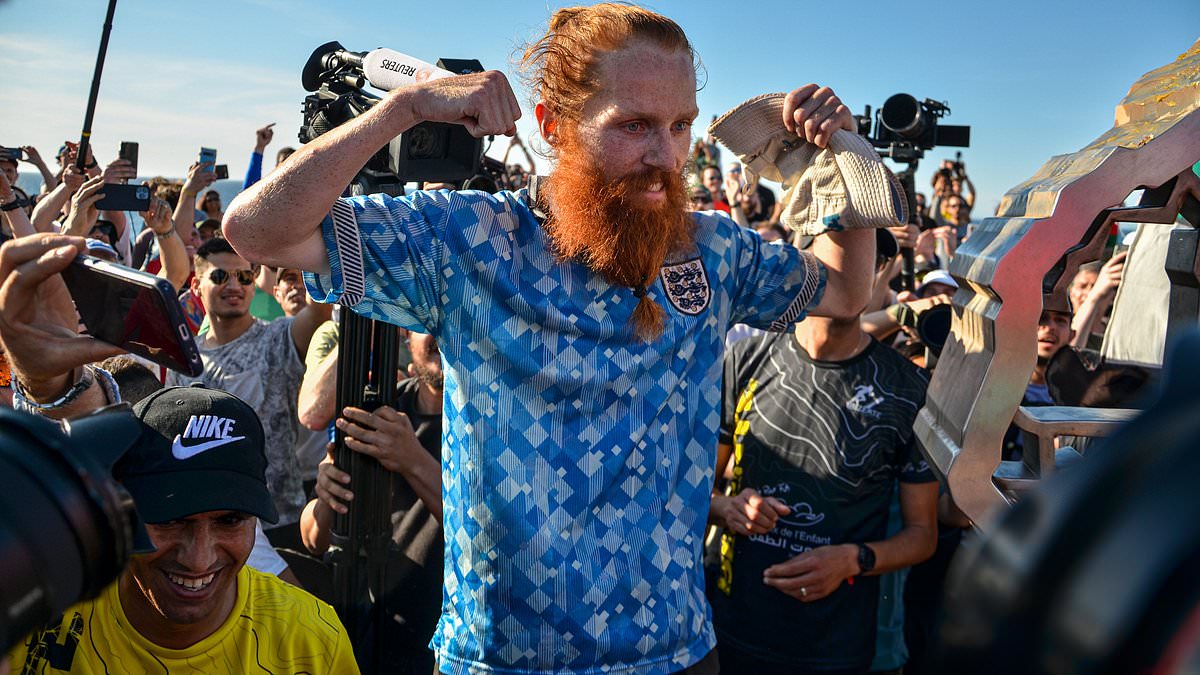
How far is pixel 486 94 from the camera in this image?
1745mm

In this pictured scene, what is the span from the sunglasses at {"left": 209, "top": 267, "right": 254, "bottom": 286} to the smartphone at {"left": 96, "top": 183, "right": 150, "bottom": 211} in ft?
1.32

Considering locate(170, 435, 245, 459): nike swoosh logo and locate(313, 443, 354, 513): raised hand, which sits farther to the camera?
locate(313, 443, 354, 513): raised hand

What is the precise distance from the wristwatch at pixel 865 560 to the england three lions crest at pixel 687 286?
45.8 inches

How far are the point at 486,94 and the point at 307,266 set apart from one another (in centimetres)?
44

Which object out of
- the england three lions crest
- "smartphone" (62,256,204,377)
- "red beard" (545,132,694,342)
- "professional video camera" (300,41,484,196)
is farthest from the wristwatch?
"smartphone" (62,256,204,377)

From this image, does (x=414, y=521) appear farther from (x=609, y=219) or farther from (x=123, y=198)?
(x=123, y=198)

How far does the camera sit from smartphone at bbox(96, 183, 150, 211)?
3.92 metres

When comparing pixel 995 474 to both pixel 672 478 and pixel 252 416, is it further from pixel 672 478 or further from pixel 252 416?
pixel 252 416

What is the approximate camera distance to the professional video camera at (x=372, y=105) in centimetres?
191

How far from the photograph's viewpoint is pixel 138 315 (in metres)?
1.59

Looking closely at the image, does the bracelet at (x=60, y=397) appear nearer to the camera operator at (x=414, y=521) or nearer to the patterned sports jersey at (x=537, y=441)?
the camera operator at (x=414, y=521)

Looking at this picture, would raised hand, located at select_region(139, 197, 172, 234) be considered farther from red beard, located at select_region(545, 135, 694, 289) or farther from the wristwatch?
the wristwatch

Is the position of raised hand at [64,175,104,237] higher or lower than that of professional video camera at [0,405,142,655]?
higher

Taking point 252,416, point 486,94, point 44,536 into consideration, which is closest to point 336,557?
point 252,416
